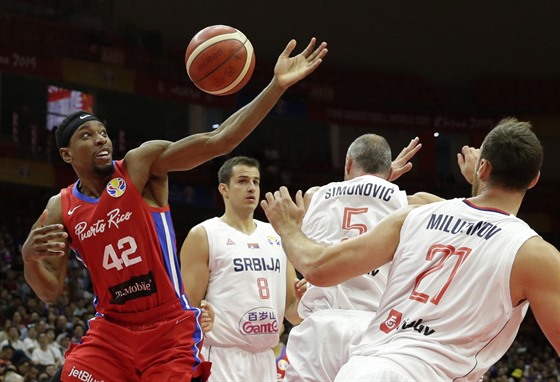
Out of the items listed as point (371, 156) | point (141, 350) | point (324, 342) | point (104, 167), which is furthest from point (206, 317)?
point (371, 156)

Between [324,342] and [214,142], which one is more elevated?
[214,142]

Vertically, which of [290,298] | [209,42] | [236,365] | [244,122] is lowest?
[236,365]

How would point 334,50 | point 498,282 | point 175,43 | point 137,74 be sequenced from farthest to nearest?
point 334,50 < point 175,43 < point 137,74 < point 498,282

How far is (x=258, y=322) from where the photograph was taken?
7.06 metres

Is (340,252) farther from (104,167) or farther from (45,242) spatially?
(104,167)

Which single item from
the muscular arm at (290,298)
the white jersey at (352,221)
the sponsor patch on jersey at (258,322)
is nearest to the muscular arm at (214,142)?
the white jersey at (352,221)

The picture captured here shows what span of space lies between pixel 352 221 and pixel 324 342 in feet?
2.59

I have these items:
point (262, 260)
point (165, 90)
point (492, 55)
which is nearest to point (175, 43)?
point (165, 90)

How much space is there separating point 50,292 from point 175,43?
22.1 metres

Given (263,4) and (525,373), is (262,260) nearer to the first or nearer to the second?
(525,373)

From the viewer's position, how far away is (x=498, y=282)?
3.18m

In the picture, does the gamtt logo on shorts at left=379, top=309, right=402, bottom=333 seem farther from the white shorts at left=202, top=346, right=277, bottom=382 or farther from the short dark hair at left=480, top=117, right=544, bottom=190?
the white shorts at left=202, top=346, right=277, bottom=382

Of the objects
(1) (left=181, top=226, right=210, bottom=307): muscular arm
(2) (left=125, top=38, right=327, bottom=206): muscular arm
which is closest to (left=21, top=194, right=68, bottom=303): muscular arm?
(2) (left=125, top=38, right=327, bottom=206): muscular arm

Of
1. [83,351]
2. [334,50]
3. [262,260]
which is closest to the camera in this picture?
[83,351]
